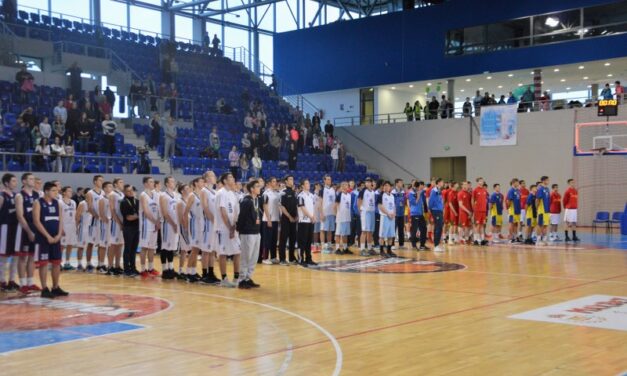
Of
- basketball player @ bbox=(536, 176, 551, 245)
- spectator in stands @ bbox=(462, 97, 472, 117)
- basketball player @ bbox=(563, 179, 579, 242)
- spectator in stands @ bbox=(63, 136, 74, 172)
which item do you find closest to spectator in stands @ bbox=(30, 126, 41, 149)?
spectator in stands @ bbox=(63, 136, 74, 172)

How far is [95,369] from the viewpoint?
6.08 metres

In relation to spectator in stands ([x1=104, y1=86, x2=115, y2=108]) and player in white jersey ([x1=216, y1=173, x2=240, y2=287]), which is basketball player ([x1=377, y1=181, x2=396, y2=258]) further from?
spectator in stands ([x1=104, y1=86, x2=115, y2=108])

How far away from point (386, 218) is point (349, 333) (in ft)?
31.5

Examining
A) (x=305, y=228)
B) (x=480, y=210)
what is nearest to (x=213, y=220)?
(x=305, y=228)

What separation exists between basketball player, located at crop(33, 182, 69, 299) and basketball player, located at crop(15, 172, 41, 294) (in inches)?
14.4

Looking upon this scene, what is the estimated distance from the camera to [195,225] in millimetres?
12125

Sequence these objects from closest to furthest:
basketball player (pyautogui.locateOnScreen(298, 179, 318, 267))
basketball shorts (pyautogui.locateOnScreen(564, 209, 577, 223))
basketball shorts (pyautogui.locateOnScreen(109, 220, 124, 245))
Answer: basketball shorts (pyautogui.locateOnScreen(109, 220, 124, 245)) < basketball player (pyautogui.locateOnScreen(298, 179, 318, 267)) < basketball shorts (pyautogui.locateOnScreen(564, 209, 577, 223))

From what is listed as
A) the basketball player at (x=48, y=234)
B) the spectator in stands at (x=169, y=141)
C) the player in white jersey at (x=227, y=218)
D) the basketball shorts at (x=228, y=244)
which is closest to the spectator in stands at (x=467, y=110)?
the spectator in stands at (x=169, y=141)

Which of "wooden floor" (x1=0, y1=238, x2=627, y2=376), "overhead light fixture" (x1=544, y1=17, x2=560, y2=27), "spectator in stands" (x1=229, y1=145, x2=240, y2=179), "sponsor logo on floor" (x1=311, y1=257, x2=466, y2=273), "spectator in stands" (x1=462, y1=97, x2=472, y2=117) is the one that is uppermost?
"overhead light fixture" (x1=544, y1=17, x2=560, y2=27)

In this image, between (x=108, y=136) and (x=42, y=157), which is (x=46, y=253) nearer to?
(x=42, y=157)

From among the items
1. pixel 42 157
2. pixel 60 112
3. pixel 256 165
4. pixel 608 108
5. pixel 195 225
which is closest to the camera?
pixel 195 225

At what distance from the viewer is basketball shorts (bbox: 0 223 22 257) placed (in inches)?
434

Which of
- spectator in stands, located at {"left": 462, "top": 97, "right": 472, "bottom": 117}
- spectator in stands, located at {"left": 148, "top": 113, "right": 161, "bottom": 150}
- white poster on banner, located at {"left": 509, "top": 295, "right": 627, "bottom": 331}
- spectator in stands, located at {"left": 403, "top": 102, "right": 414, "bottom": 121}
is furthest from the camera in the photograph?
spectator in stands, located at {"left": 403, "top": 102, "right": 414, "bottom": 121}

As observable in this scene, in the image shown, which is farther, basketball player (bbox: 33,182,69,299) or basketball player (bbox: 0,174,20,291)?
basketball player (bbox: 0,174,20,291)
